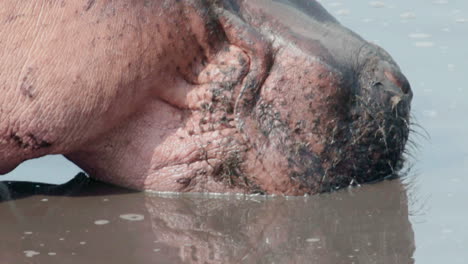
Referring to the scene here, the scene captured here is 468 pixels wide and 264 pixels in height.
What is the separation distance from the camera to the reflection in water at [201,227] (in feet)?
14.4

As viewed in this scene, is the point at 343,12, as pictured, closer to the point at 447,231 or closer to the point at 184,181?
the point at 184,181

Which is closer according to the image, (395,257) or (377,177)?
(395,257)

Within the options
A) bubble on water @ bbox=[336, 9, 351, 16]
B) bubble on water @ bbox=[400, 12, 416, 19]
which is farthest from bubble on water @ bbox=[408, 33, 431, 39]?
bubble on water @ bbox=[336, 9, 351, 16]

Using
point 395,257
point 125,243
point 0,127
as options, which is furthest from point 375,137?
point 0,127

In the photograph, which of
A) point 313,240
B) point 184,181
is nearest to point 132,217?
point 184,181

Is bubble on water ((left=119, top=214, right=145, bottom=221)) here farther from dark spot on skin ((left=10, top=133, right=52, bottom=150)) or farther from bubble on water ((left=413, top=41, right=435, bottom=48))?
bubble on water ((left=413, top=41, right=435, bottom=48))

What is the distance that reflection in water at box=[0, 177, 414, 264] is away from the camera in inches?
173

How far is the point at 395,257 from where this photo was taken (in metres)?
4.38

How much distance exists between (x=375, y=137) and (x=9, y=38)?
69.0 inches

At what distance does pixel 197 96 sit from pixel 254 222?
66 cm

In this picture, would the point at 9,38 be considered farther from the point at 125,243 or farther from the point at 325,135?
the point at 325,135

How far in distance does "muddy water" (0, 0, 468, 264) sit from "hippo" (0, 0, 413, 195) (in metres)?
0.15

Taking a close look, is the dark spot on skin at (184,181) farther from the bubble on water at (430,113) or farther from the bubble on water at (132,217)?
the bubble on water at (430,113)

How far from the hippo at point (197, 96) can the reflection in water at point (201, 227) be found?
11cm
